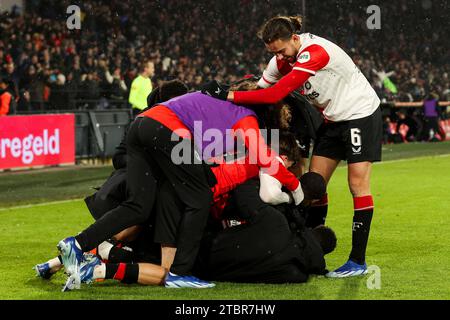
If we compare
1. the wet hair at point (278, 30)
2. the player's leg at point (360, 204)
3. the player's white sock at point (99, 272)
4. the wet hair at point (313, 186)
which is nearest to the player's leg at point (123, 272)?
the player's white sock at point (99, 272)

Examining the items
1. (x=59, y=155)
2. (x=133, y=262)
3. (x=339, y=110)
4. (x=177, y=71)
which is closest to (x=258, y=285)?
(x=133, y=262)

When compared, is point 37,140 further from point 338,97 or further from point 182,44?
point 182,44

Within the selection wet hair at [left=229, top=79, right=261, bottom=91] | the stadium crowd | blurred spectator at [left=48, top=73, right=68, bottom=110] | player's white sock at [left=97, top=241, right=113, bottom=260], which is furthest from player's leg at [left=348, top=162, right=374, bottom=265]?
blurred spectator at [left=48, top=73, right=68, bottom=110]

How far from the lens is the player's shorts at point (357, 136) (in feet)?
23.4

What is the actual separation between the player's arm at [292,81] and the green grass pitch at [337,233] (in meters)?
1.22

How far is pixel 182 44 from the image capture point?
31125 millimetres

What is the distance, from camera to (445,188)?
13.7 metres

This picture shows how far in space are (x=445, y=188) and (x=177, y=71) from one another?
14.1m

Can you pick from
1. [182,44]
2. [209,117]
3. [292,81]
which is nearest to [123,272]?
[209,117]

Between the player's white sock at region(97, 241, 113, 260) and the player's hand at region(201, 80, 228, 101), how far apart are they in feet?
4.30

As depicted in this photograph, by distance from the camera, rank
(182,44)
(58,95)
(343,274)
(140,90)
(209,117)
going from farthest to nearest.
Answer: (182,44) < (58,95) < (140,90) < (343,274) < (209,117)

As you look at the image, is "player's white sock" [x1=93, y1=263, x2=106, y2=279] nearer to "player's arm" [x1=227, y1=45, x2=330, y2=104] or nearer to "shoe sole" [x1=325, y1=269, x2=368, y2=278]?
"player's arm" [x1=227, y1=45, x2=330, y2=104]

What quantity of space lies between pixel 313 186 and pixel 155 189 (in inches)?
44.6

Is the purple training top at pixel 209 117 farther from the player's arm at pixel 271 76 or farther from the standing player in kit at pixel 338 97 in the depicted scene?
the player's arm at pixel 271 76
